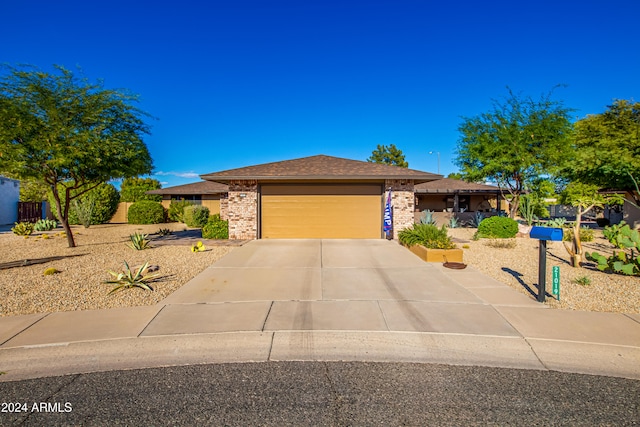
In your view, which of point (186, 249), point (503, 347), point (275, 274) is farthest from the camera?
point (186, 249)

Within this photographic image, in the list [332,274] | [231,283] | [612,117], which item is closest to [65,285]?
[231,283]

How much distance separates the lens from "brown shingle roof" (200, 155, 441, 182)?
14.9 metres

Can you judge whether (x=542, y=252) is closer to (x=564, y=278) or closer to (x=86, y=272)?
(x=564, y=278)

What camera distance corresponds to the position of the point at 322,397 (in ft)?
11.6

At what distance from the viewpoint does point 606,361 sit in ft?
14.1

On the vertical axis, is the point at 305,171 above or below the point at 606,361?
above

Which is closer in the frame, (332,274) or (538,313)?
(538,313)

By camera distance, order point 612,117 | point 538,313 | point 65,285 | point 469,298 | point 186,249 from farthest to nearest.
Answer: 1. point 612,117
2. point 186,249
3. point 65,285
4. point 469,298
5. point 538,313

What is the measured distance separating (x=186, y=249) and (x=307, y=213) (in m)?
5.40

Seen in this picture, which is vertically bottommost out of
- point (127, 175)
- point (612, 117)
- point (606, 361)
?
point (606, 361)

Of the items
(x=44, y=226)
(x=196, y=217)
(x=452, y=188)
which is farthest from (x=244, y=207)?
(x=452, y=188)

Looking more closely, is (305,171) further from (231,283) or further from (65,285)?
(65,285)

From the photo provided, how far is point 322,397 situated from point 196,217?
22.2 meters

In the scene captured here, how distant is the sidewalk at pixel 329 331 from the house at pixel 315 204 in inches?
307
